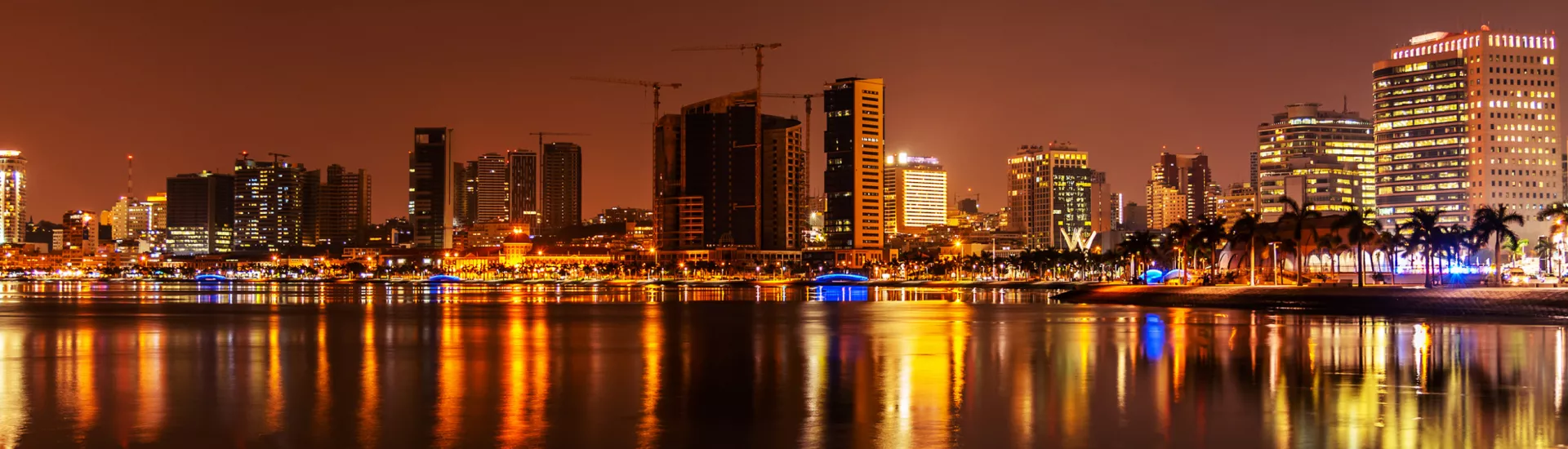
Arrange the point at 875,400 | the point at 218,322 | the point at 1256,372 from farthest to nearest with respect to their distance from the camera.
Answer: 1. the point at 218,322
2. the point at 1256,372
3. the point at 875,400

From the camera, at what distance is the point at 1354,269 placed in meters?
Answer: 153

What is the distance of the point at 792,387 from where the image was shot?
32.3m

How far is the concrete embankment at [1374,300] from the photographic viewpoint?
69562 mm

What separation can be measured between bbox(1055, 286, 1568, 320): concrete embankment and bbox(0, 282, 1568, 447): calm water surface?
35.1 feet

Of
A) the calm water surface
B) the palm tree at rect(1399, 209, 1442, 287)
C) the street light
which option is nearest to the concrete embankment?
the calm water surface

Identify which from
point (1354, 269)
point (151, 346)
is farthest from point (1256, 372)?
point (1354, 269)

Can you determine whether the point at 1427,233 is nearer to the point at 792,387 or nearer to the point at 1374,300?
the point at 1374,300

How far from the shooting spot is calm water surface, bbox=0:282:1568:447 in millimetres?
23547

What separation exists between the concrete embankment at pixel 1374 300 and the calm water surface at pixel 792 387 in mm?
10695

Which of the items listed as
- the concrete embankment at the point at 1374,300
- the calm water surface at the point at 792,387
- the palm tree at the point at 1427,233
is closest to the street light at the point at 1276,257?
the palm tree at the point at 1427,233

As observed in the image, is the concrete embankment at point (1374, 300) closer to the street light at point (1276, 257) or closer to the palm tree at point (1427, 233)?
the palm tree at point (1427, 233)

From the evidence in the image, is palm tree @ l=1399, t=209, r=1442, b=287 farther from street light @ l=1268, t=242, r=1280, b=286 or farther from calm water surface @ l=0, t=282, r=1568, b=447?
calm water surface @ l=0, t=282, r=1568, b=447

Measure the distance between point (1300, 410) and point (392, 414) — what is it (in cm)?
1808

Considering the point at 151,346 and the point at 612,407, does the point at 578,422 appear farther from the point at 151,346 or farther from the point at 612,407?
the point at 151,346
